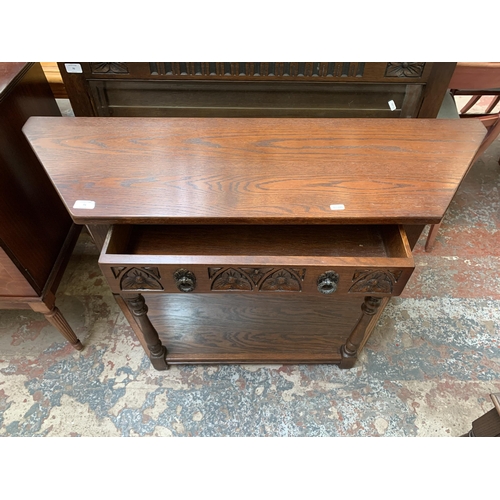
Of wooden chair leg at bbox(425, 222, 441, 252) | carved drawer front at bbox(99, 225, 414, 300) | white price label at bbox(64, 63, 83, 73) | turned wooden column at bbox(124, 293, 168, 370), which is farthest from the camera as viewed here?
wooden chair leg at bbox(425, 222, 441, 252)

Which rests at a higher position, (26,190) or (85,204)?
(85,204)

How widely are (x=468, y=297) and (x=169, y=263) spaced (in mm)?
1155

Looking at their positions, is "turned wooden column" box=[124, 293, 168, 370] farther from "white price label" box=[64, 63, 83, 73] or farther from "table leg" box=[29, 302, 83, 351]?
"white price label" box=[64, 63, 83, 73]

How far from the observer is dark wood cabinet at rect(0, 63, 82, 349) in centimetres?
93

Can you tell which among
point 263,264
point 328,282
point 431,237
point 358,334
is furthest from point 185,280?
point 431,237

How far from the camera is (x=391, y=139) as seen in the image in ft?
3.00

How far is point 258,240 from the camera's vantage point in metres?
0.94

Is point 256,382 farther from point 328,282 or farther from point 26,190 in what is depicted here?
point 26,190

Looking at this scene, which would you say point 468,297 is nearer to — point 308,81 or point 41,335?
point 308,81

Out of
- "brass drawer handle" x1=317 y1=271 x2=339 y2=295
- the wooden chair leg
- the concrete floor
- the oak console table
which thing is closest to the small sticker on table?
the oak console table

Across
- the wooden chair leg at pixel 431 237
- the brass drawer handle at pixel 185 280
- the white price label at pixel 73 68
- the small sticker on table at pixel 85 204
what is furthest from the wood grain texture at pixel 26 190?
the wooden chair leg at pixel 431 237

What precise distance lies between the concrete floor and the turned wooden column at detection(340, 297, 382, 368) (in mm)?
72

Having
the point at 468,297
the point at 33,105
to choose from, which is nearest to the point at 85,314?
the point at 33,105

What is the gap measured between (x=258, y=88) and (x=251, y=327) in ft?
2.26
